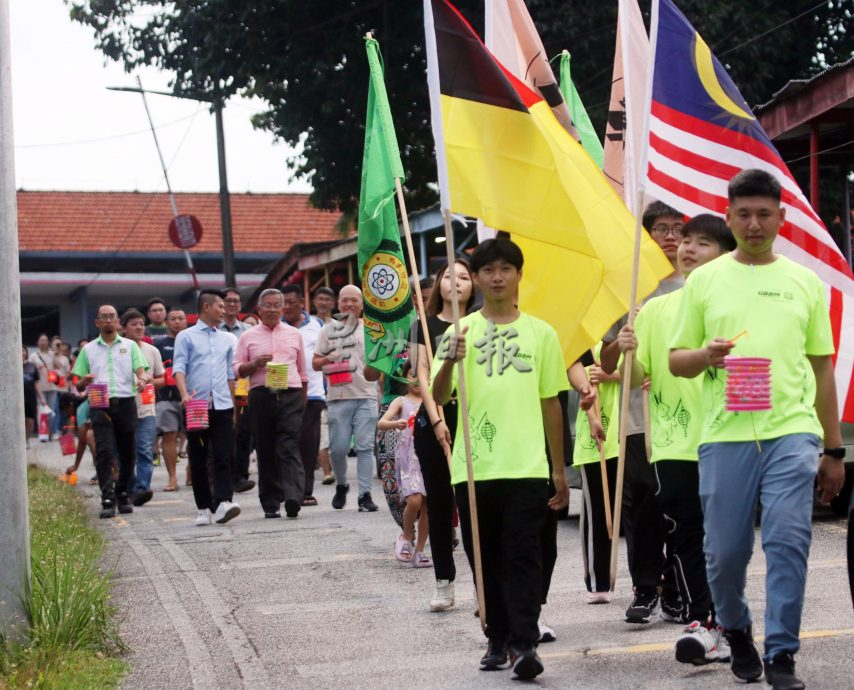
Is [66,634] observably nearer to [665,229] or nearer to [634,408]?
[634,408]

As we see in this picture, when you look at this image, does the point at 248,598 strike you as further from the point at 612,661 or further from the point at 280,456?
the point at 280,456

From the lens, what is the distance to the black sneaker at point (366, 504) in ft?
44.3

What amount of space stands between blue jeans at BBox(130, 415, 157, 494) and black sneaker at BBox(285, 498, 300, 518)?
267 centimetres

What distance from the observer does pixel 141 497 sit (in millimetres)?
14922

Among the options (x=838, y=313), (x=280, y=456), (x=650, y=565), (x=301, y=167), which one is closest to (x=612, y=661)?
(x=650, y=565)

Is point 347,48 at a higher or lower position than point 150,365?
higher

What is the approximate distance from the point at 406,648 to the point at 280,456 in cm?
616

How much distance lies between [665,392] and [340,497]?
732cm

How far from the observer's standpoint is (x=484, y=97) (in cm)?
730

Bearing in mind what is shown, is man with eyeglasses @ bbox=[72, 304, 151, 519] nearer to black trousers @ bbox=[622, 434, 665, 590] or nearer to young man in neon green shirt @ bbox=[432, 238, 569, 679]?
black trousers @ bbox=[622, 434, 665, 590]

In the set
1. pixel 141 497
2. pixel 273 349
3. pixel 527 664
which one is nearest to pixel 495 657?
pixel 527 664

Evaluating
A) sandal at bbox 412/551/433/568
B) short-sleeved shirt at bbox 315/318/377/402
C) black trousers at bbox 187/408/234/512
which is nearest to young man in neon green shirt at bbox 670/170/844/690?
sandal at bbox 412/551/433/568

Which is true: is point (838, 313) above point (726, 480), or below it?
above

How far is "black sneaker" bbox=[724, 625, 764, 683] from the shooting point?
5.91m
